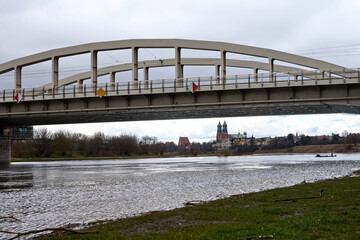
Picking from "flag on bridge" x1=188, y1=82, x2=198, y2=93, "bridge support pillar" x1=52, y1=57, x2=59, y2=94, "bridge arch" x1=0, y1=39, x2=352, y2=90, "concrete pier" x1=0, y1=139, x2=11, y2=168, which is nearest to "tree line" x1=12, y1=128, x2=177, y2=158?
"concrete pier" x1=0, y1=139, x2=11, y2=168

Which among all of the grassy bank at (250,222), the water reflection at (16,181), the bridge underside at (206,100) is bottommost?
the water reflection at (16,181)

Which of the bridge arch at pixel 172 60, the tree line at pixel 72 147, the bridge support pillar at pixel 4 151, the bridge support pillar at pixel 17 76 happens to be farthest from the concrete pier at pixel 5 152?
the tree line at pixel 72 147

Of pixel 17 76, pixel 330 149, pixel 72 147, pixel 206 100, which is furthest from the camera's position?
pixel 330 149

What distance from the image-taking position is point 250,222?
35.7 feet

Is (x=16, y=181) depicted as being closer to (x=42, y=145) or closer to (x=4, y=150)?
(x=4, y=150)

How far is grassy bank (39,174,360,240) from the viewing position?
29.9ft

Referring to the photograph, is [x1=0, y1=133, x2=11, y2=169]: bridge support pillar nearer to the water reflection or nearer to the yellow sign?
the water reflection

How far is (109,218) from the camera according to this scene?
13.9m

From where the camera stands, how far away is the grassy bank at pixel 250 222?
912cm

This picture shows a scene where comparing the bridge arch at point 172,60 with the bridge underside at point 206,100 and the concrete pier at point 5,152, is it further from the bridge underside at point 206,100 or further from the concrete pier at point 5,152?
the concrete pier at point 5,152

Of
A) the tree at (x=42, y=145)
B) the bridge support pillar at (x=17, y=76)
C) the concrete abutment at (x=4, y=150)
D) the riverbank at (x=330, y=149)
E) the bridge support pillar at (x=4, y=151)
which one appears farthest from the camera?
the riverbank at (x=330, y=149)

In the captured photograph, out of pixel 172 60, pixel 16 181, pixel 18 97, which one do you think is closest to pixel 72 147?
pixel 172 60

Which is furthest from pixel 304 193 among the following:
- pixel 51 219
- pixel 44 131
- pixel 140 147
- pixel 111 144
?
pixel 140 147

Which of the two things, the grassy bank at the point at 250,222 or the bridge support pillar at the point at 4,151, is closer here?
the grassy bank at the point at 250,222
